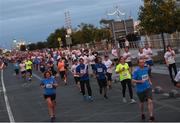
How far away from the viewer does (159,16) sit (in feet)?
111

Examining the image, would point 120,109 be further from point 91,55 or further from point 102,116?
point 91,55

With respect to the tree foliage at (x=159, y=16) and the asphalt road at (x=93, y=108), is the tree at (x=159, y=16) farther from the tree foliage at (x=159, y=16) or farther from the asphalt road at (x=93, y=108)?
the asphalt road at (x=93, y=108)

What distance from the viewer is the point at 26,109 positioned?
21047 mm

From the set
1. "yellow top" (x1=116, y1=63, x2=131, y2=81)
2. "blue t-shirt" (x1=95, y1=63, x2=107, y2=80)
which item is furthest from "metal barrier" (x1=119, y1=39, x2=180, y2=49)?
"yellow top" (x1=116, y1=63, x2=131, y2=81)

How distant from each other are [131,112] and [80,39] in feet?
211

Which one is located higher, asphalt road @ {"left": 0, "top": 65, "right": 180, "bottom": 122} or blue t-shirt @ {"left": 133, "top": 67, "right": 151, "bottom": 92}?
blue t-shirt @ {"left": 133, "top": 67, "right": 151, "bottom": 92}

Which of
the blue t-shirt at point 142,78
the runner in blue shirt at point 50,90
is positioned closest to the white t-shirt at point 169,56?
the runner in blue shirt at point 50,90

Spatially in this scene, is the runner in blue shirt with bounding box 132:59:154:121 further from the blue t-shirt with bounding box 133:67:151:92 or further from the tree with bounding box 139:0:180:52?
the tree with bounding box 139:0:180:52

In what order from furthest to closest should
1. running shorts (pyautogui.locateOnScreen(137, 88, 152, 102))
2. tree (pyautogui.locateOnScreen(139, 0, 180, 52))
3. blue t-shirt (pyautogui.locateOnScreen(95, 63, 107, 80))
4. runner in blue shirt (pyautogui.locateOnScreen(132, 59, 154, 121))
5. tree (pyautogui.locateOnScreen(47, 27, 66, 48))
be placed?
1. tree (pyautogui.locateOnScreen(47, 27, 66, 48))
2. tree (pyautogui.locateOnScreen(139, 0, 180, 52))
3. blue t-shirt (pyautogui.locateOnScreen(95, 63, 107, 80))
4. runner in blue shirt (pyautogui.locateOnScreen(132, 59, 154, 121))
5. running shorts (pyautogui.locateOnScreen(137, 88, 152, 102))

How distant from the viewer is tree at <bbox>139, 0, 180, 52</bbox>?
33625 millimetres

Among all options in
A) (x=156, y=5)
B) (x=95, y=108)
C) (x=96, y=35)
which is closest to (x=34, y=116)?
(x=95, y=108)

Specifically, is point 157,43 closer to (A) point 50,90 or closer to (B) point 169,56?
(B) point 169,56

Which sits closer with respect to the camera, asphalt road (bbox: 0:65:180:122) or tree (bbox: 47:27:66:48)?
asphalt road (bbox: 0:65:180:122)

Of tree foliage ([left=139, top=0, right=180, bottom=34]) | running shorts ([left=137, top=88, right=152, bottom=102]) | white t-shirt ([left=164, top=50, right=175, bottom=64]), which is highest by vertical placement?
tree foliage ([left=139, top=0, right=180, bottom=34])
